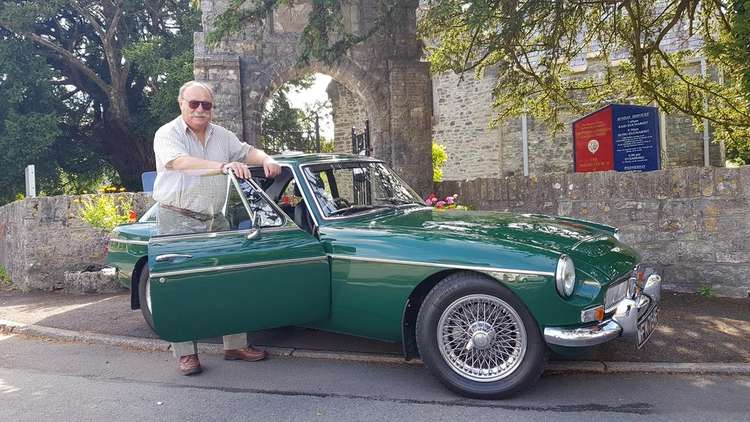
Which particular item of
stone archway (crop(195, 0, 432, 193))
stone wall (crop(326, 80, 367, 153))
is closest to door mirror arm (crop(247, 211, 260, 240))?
stone archway (crop(195, 0, 432, 193))

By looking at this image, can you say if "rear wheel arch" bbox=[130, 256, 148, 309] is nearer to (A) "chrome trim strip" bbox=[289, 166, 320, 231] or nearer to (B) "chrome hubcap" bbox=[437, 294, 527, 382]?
(A) "chrome trim strip" bbox=[289, 166, 320, 231]

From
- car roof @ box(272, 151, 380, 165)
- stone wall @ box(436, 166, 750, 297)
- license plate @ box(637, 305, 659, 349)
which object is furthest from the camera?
stone wall @ box(436, 166, 750, 297)

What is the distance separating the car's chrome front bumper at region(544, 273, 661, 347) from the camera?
3.53 metres

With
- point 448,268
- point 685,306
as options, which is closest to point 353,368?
point 448,268

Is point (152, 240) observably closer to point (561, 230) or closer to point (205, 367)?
point (205, 367)

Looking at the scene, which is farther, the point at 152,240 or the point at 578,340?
the point at 152,240

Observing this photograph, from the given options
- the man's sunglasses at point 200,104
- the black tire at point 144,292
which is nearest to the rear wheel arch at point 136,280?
the black tire at point 144,292

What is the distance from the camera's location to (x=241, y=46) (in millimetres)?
12047

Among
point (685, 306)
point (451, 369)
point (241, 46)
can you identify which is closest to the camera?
point (451, 369)

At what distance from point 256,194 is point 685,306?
185 inches

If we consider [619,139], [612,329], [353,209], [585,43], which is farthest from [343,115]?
[612,329]

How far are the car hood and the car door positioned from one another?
2.05 ft

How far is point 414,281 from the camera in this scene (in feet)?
13.1

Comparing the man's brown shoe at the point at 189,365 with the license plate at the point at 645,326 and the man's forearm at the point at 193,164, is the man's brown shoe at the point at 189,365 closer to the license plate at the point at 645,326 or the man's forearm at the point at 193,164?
the man's forearm at the point at 193,164
